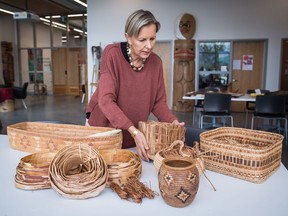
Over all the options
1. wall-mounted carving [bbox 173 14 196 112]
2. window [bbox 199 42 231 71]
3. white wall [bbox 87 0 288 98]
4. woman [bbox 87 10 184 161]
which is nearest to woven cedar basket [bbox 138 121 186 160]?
woman [bbox 87 10 184 161]

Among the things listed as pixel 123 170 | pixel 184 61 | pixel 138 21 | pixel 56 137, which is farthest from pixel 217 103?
pixel 123 170

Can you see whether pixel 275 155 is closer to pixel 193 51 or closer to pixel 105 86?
pixel 105 86

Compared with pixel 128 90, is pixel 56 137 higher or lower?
lower

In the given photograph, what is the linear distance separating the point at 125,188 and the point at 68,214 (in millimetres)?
212

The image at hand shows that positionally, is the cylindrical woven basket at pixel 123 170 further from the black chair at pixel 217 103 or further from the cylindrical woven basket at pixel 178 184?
the black chair at pixel 217 103

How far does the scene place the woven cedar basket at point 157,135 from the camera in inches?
49.3

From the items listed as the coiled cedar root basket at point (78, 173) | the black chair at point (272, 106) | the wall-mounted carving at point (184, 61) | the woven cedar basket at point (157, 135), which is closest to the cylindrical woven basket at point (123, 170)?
the coiled cedar root basket at point (78, 173)

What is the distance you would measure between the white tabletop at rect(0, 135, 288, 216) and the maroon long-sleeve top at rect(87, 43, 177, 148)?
524mm

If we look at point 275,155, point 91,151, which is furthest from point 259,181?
point 91,151

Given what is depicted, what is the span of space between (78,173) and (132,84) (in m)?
0.66

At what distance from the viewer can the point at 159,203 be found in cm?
91

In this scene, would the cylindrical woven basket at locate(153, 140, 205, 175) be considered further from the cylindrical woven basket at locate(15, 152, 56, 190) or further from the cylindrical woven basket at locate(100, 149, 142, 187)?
the cylindrical woven basket at locate(15, 152, 56, 190)

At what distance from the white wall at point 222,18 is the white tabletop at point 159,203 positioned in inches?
295

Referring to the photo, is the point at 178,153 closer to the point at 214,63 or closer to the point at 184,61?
the point at 184,61
